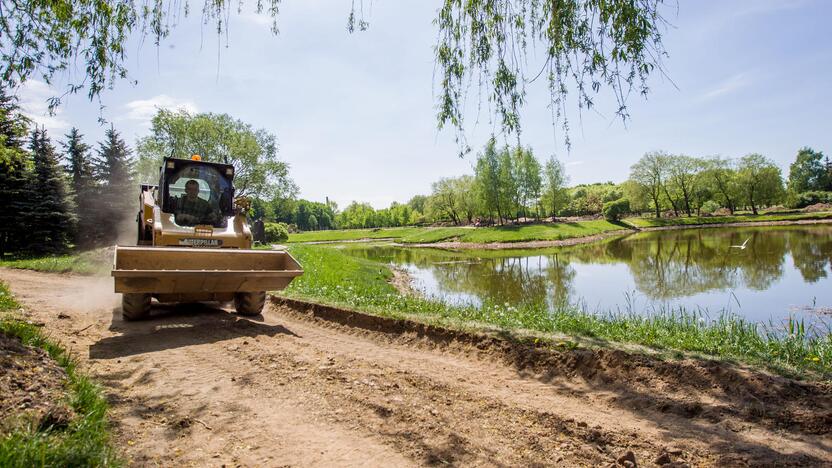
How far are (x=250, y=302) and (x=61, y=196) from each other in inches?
1057

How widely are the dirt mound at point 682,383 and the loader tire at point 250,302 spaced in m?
3.95

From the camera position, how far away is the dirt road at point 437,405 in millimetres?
2998

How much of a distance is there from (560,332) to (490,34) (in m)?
4.15

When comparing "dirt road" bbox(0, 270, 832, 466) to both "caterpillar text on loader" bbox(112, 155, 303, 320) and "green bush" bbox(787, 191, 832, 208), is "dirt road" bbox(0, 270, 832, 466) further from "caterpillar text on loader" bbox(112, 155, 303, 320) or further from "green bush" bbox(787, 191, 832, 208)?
"green bush" bbox(787, 191, 832, 208)

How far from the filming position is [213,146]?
38344mm

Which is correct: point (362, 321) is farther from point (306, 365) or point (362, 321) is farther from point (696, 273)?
point (696, 273)

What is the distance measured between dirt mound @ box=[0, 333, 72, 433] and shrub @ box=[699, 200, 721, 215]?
8225 cm

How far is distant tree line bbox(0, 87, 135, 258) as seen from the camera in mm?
24141

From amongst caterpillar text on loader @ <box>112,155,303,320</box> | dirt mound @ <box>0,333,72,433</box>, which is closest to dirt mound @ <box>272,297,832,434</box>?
caterpillar text on loader @ <box>112,155,303,320</box>

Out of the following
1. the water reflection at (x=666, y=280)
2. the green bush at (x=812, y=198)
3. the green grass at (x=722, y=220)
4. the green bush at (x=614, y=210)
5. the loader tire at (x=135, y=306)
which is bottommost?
the water reflection at (x=666, y=280)

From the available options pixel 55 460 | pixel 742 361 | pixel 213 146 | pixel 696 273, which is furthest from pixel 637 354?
pixel 213 146

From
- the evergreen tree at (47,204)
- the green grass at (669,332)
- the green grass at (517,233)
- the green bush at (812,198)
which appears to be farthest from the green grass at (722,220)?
the evergreen tree at (47,204)

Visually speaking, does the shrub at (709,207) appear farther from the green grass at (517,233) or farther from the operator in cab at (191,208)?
the operator in cab at (191,208)

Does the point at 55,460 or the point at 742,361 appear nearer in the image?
the point at 55,460
